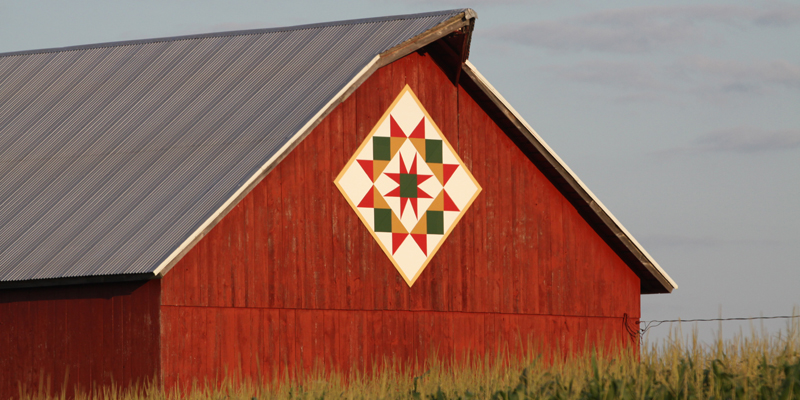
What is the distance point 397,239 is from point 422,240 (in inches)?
22.7

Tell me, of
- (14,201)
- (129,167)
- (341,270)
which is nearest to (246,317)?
(341,270)

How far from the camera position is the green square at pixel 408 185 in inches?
878

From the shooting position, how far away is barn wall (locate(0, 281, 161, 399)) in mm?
19281

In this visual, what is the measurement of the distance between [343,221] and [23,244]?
5.70m

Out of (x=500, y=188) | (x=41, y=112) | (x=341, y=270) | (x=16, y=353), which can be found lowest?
(x=16, y=353)

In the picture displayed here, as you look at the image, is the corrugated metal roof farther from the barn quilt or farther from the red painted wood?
the barn quilt

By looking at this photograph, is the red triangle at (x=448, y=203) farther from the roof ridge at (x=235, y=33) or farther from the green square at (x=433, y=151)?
the roof ridge at (x=235, y=33)

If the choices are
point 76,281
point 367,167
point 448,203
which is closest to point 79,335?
point 76,281

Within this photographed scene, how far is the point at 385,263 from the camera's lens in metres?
22.0

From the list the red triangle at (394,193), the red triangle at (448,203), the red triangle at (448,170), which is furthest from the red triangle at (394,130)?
the red triangle at (448,203)

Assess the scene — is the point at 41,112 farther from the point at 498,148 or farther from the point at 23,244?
the point at 498,148

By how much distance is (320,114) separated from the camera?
68.8 feet

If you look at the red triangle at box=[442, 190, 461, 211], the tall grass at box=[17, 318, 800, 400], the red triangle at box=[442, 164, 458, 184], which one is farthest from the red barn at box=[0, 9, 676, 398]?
the tall grass at box=[17, 318, 800, 400]

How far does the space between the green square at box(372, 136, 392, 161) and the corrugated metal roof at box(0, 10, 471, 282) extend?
1321 millimetres
